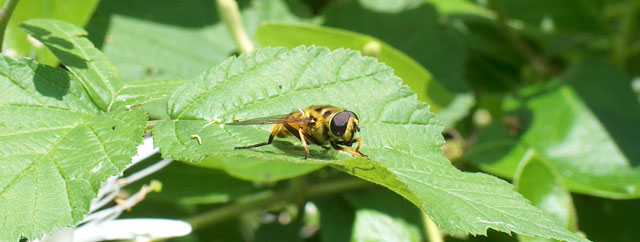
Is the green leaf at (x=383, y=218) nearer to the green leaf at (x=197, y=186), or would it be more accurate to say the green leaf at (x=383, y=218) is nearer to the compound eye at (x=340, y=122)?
the green leaf at (x=197, y=186)

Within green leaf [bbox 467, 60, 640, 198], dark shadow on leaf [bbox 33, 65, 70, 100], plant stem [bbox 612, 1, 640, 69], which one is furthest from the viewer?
plant stem [bbox 612, 1, 640, 69]

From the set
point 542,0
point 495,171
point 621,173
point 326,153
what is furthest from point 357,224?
point 542,0

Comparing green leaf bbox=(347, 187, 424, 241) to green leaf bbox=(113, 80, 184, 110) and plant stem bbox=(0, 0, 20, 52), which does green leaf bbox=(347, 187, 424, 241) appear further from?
plant stem bbox=(0, 0, 20, 52)

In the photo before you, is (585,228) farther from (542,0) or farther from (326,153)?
(326,153)

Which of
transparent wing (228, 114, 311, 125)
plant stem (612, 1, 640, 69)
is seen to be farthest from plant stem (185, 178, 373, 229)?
plant stem (612, 1, 640, 69)

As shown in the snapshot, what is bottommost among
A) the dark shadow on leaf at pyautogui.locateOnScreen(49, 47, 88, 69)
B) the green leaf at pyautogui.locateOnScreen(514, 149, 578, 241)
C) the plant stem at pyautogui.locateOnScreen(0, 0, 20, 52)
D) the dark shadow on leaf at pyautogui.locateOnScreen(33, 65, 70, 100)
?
the green leaf at pyautogui.locateOnScreen(514, 149, 578, 241)

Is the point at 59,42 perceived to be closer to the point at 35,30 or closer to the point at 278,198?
the point at 35,30

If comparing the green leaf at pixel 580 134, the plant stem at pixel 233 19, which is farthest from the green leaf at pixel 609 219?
the plant stem at pixel 233 19
